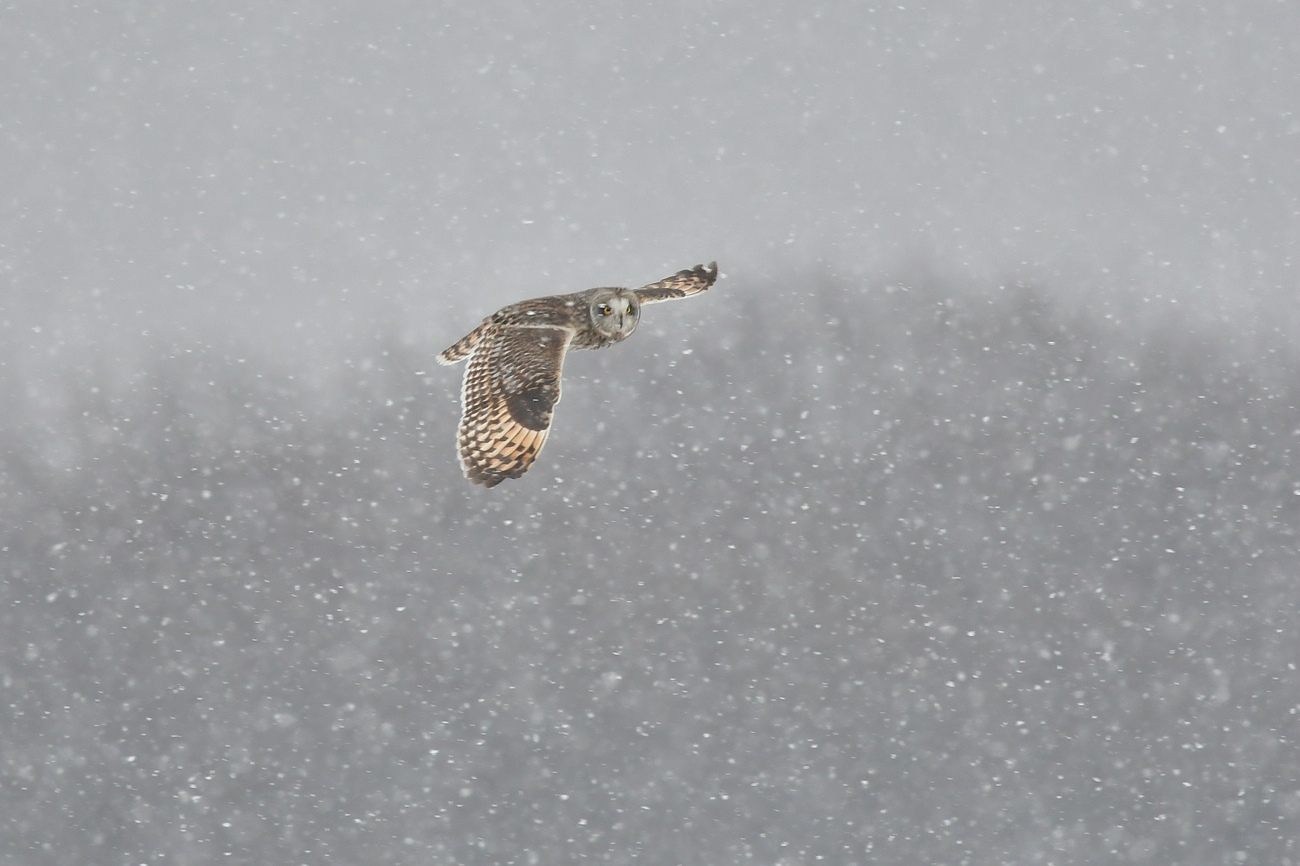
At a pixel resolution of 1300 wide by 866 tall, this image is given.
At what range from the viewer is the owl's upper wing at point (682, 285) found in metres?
7.10

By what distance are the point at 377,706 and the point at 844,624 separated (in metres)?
13.9

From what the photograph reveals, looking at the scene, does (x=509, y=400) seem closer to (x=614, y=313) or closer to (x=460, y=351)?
(x=614, y=313)

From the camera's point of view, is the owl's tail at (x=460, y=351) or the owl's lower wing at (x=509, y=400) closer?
the owl's lower wing at (x=509, y=400)

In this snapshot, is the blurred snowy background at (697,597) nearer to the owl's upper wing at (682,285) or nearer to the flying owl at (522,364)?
the owl's upper wing at (682,285)

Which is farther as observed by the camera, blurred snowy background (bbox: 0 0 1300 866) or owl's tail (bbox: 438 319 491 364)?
blurred snowy background (bbox: 0 0 1300 866)

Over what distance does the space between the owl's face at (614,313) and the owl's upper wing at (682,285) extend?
0.32 meters

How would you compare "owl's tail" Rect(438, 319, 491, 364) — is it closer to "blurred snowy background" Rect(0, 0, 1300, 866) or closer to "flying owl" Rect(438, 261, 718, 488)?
"flying owl" Rect(438, 261, 718, 488)

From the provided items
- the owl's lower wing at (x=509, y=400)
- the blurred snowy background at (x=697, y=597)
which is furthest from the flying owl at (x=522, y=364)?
the blurred snowy background at (x=697, y=597)

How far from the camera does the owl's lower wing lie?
18.9 feet

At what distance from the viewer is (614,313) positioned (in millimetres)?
6609

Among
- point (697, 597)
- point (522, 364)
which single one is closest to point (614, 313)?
point (522, 364)

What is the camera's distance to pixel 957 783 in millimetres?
44719

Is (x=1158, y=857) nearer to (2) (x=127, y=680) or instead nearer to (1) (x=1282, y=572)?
(1) (x=1282, y=572)

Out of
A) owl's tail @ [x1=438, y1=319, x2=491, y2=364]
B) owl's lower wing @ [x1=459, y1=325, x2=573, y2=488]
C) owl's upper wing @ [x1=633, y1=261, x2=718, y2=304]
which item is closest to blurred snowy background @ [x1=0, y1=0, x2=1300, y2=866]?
owl's upper wing @ [x1=633, y1=261, x2=718, y2=304]
